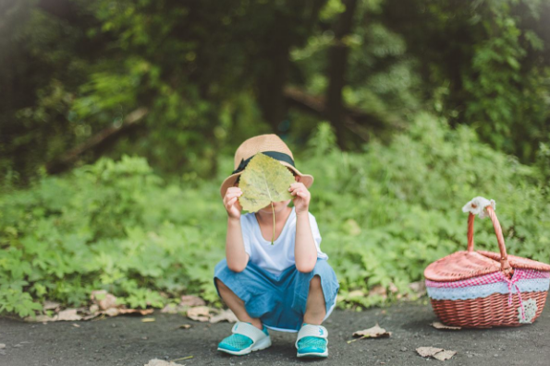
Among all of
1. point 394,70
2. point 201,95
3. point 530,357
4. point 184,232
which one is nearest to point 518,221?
point 530,357

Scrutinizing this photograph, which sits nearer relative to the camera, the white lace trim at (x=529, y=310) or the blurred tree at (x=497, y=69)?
the white lace trim at (x=529, y=310)

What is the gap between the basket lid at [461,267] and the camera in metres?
2.48

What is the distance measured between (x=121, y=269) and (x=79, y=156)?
4.54 meters

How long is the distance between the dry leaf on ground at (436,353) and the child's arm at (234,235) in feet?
3.04

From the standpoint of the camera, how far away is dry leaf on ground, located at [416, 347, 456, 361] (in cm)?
224

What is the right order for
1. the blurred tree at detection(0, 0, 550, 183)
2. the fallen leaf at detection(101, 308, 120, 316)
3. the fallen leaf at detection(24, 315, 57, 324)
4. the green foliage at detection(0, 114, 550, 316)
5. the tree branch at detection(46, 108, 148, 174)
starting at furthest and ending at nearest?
the tree branch at detection(46, 108, 148, 174)
the blurred tree at detection(0, 0, 550, 183)
the green foliage at detection(0, 114, 550, 316)
the fallen leaf at detection(101, 308, 120, 316)
the fallen leaf at detection(24, 315, 57, 324)

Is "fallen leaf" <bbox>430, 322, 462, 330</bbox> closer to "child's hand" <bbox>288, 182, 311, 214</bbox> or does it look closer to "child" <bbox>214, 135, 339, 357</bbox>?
"child" <bbox>214, 135, 339, 357</bbox>

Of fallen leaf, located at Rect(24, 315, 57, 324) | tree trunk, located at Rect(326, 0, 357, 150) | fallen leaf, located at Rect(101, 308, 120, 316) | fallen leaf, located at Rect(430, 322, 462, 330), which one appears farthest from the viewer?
tree trunk, located at Rect(326, 0, 357, 150)

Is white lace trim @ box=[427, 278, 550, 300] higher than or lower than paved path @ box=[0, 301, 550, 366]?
higher

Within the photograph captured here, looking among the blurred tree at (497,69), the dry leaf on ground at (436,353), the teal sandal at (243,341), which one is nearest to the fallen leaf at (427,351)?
the dry leaf on ground at (436,353)

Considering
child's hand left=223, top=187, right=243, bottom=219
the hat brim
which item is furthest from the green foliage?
child's hand left=223, top=187, right=243, bottom=219

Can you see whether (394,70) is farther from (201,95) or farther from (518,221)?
(518,221)

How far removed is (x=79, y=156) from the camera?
7.50 metres

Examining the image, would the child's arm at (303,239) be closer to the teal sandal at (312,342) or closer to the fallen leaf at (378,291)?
the teal sandal at (312,342)
